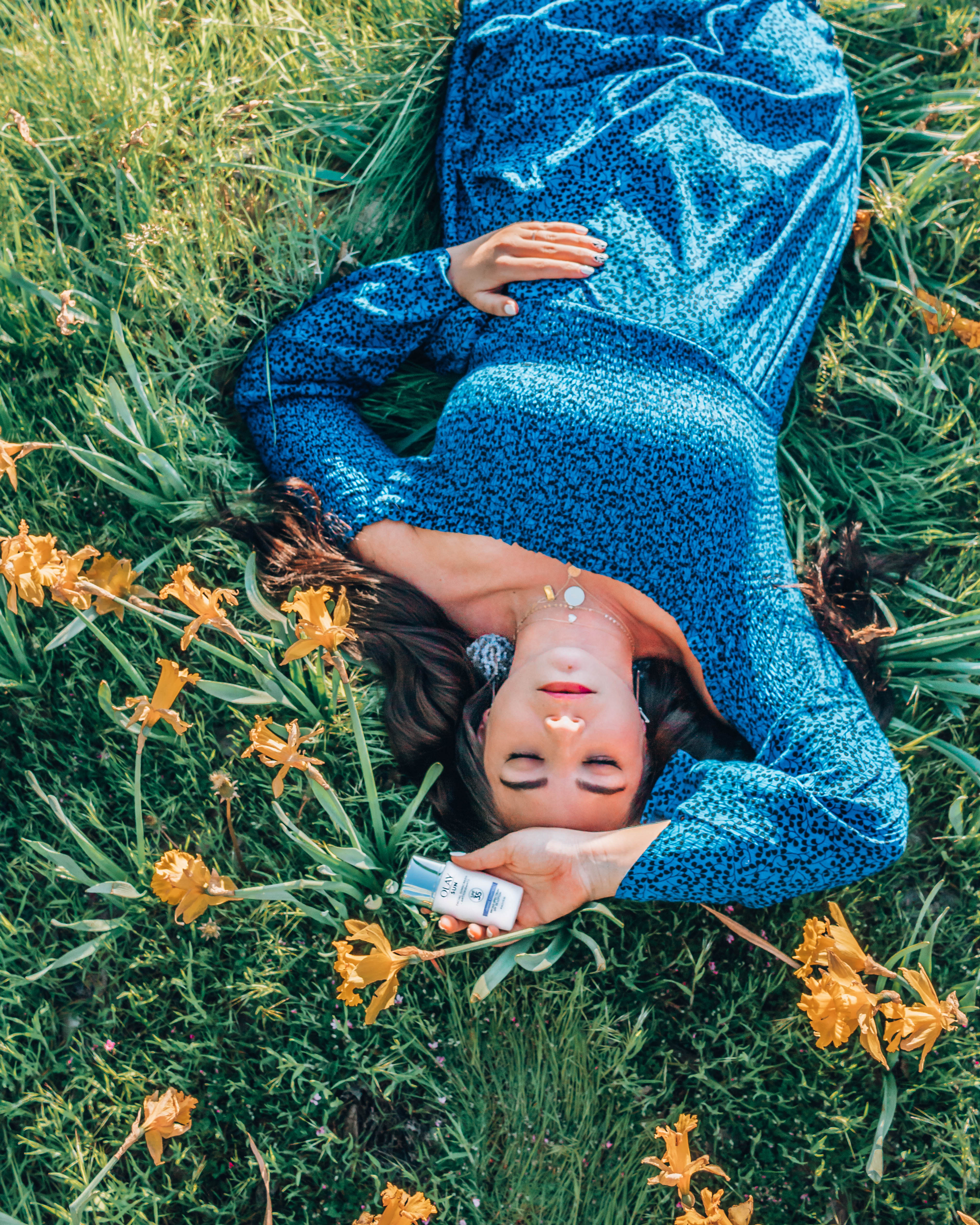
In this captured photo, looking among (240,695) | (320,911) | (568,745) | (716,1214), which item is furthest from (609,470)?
(716,1214)

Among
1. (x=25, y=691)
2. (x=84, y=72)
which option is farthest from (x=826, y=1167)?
(x=84, y=72)

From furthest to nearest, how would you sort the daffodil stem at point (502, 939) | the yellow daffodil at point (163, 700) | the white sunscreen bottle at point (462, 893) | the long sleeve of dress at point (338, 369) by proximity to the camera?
1. the long sleeve of dress at point (338, 369)
2. the white sunscreen bottle at point (462, 893)
3. the daffodil stem at point (502, 939)
4. the yellow daffodil at point (163, 700)

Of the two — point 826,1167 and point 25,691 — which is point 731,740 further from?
point 25,691

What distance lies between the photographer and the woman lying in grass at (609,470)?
2.15m

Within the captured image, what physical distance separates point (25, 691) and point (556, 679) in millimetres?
1364

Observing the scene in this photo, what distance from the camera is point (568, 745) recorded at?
213cm

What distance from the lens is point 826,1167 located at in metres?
2.17

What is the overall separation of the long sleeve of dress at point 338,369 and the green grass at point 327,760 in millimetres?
124

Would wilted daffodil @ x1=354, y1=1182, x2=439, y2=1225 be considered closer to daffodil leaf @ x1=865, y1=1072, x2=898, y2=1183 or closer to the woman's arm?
daffodil leaf @ x1=865, y1=1072, x2=898, y2=1183

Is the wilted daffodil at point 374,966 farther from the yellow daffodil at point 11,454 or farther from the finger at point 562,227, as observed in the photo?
the finger at point 562,227

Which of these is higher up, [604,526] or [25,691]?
[604,526]

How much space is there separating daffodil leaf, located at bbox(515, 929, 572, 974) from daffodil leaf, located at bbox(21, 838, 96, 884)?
102cm

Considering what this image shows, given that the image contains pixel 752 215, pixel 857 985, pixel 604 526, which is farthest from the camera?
pixel 752 215

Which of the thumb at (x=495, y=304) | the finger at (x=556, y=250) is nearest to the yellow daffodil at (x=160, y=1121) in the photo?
the thumb at (x=495, y=304)
